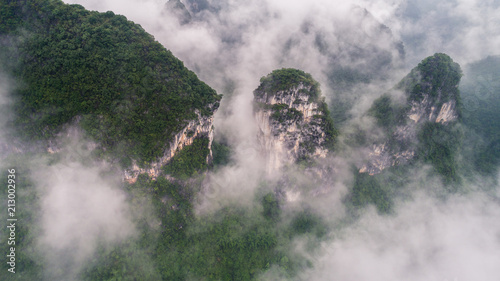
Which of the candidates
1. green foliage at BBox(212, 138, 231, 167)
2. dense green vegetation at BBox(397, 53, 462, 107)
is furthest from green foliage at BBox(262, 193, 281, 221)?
dense green vegetation at BBox(397, 53, 462, 107)

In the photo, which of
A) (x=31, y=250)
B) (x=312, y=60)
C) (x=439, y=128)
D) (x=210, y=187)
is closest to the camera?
(x=31, y=250)

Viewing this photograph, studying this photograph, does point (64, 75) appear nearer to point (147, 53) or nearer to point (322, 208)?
point (147, 53)

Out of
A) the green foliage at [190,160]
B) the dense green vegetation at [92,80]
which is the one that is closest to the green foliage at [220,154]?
the green foliage at [190,160]

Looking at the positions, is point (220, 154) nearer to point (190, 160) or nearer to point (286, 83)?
point (190, 160)

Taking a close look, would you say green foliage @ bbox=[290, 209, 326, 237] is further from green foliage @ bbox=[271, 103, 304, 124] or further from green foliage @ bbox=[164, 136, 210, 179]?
green foliage @ bbox=[164, 136, 210, 179]

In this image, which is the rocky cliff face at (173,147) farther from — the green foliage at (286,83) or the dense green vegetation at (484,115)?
the dense green vegetation at (484,115)

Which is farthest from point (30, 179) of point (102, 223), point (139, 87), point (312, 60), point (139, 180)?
point (312, 60)

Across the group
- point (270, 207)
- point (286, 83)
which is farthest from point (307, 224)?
point (286, 83)
